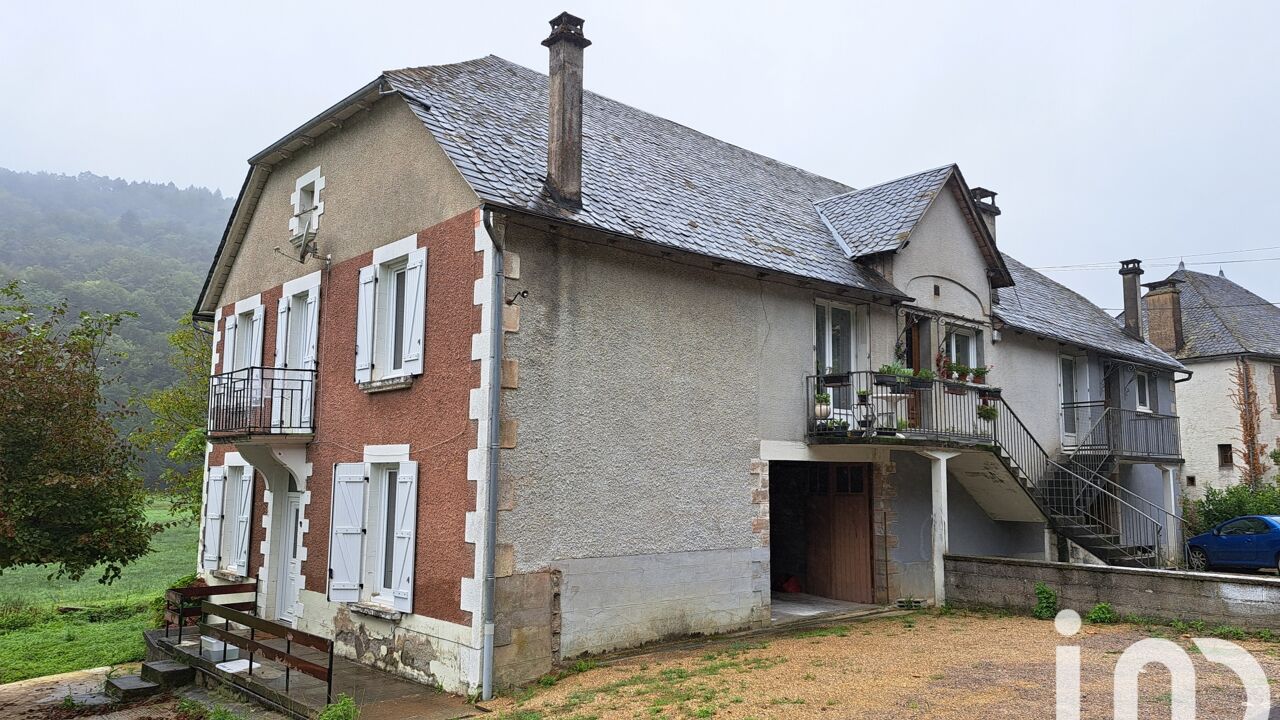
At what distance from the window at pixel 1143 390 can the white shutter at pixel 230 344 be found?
2094 cm

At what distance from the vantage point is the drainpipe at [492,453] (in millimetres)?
9266

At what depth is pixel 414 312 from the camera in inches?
434

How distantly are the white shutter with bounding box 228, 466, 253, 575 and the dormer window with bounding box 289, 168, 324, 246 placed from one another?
4.17 m

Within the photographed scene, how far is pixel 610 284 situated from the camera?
1115cm

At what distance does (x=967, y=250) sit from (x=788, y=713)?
443 inches

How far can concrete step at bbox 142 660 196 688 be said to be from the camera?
1084 cm

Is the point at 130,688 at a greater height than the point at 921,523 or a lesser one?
lesser

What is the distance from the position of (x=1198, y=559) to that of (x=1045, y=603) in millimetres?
10860

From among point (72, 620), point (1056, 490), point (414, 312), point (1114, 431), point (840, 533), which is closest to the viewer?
point (414, 312)

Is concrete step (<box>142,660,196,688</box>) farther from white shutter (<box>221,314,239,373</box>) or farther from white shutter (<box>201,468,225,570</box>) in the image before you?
white shutter (<box>221,314,239,373</box>)

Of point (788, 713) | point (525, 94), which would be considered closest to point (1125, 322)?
point (525, 94)

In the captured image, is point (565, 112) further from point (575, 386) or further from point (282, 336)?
point (282, 336)

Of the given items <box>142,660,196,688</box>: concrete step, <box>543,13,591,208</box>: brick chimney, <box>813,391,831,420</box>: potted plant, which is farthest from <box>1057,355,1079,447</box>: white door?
<box>142,660,196,688</box>: concrete step

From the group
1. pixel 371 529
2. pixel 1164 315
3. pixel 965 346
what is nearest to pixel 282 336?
pixel 371 529
